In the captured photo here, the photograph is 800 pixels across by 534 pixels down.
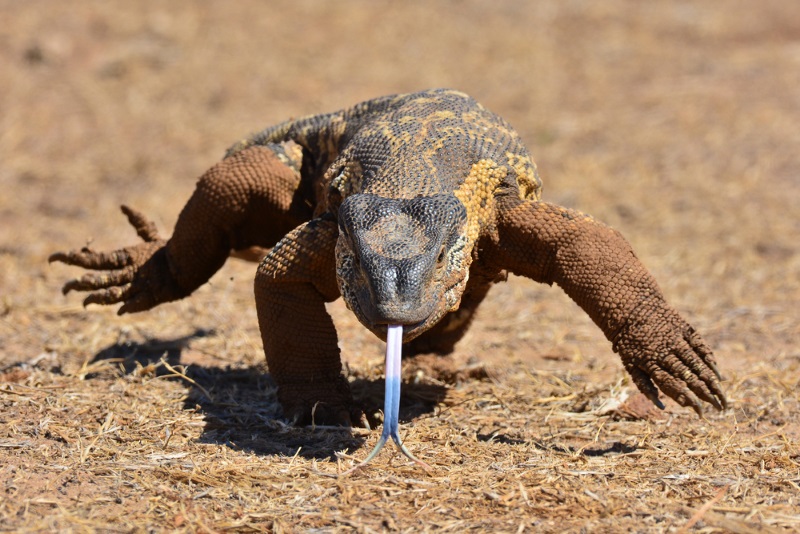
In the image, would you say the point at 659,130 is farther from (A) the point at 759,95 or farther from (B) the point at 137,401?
(B) the point at 137,401

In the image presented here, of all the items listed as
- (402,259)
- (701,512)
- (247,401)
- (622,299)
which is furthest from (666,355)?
(247,401)

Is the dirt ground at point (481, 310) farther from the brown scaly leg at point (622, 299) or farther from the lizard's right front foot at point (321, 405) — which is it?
the brown scaly leg at point (622, 299)

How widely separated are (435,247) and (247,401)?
6.41 feet

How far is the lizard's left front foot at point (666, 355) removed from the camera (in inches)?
195

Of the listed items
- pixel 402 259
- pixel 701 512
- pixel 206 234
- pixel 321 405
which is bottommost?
pixel 701 512

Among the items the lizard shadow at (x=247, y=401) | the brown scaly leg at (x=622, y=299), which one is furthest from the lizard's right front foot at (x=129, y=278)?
the brown scaly leg at (x=622, y=299)

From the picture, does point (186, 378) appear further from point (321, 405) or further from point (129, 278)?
point (129, 278)

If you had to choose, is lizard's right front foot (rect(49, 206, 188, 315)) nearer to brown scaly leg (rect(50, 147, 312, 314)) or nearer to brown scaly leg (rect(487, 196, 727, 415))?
brown scaly leg (rect(50, 147, 312, 314))

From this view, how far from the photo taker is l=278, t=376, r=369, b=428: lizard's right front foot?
5203mm

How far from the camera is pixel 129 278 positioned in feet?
20.9

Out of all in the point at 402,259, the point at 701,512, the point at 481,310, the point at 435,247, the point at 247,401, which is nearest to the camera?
the point at 701,512

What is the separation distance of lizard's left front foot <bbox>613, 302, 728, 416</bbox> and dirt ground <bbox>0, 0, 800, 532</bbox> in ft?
0.92

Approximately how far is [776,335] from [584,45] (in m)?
8.69

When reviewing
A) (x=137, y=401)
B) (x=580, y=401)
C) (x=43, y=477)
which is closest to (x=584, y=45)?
(x=580, y=401)
